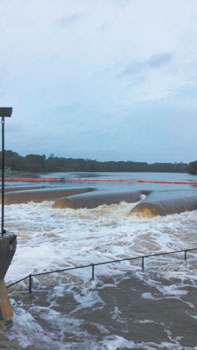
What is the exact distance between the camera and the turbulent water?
525 cm

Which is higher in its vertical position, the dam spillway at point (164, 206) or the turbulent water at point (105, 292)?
the dam spillway at point (164, 206)

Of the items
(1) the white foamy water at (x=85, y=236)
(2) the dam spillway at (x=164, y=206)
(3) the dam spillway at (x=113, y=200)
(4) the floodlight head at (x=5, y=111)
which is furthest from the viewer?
(3) the dam spillway at (x=113, y=200)

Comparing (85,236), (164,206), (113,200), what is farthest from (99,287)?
(113,200)

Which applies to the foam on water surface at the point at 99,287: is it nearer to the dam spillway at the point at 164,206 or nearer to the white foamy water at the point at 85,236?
the white foamy water at the point at 85,236

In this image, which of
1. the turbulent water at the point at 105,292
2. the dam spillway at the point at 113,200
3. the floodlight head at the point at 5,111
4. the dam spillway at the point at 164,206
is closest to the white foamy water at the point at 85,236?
the turbulent water at the point at 105,292

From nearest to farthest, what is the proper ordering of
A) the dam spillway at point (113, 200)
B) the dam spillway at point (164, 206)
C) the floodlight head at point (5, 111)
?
1. the floodlight head at point (5, 111)
2. the dam spillway at point (164, 206)
3. the dam spillway at point (113, 200)

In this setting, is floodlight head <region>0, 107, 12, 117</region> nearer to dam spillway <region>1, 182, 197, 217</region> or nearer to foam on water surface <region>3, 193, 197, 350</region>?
foam on water surface <region>3, 193, 197, 350</region>

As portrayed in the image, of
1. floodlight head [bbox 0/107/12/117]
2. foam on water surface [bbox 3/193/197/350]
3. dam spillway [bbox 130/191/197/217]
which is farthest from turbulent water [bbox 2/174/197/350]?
floodlight head [bbox 0/107/12/117]

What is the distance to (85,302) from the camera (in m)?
6.77

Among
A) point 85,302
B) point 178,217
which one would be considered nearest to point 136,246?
point 85,302

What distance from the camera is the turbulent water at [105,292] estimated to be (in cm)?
525

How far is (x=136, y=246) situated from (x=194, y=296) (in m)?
5.06

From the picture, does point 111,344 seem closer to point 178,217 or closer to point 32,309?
point 32,309

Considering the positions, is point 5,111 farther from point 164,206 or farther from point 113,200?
point 113,200
